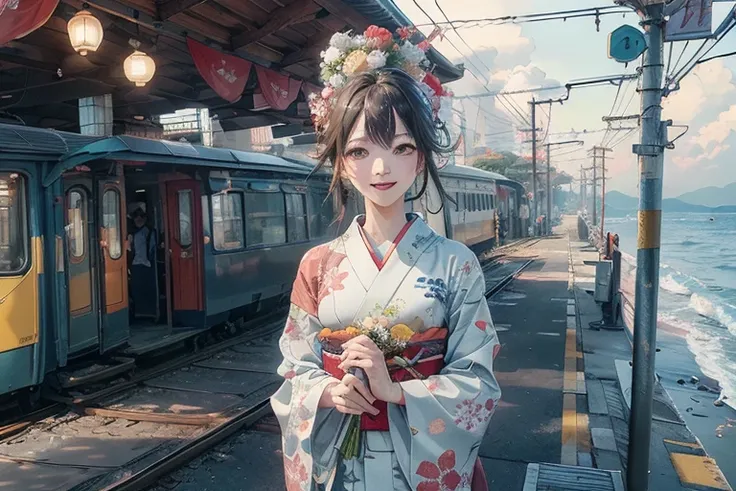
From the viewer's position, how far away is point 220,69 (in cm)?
723

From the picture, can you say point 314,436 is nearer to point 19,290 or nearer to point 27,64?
point 19,290

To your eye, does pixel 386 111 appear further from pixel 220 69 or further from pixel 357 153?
pixel 220 69

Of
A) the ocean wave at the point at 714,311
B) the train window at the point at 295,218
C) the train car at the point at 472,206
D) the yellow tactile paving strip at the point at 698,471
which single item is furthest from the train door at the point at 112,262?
the ocean wave at the point at 714,311

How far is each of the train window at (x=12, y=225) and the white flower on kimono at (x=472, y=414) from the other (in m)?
5.34

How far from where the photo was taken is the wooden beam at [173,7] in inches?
223

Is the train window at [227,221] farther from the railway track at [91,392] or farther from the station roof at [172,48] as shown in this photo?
the station roof at [172,48]

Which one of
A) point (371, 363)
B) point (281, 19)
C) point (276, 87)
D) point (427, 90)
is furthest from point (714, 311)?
point (371, 363)

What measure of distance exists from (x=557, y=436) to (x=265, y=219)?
20.5 ft

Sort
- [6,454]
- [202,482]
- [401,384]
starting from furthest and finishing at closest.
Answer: [6,454] → [202,482] → [401,384]

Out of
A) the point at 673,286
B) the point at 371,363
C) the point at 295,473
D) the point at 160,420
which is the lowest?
the point at 673,286

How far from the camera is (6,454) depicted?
5281mm

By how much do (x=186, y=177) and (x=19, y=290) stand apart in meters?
3.24

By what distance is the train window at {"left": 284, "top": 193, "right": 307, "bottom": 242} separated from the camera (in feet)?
36.3

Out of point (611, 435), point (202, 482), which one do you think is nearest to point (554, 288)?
point (611, 435)
